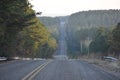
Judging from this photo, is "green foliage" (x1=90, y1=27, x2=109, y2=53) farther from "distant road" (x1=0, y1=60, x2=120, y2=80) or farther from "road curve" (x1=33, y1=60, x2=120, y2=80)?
"road curve" (x1=33, y1=60, x2=120, y2=80)

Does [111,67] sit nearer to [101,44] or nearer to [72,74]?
[72,74]

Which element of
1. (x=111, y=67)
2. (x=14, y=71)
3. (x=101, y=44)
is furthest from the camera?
(x=101, y=44)

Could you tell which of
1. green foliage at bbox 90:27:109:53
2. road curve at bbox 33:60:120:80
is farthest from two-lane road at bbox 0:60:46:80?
green foliage at bbox 90:27:109:53

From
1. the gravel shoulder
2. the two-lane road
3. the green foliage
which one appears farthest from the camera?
the green foliage

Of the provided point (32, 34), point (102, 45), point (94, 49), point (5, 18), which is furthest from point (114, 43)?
point (5, 18)

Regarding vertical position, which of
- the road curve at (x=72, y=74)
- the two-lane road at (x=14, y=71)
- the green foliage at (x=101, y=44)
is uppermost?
the green foliage at (x=101, y=44)

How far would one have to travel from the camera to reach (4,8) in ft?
135

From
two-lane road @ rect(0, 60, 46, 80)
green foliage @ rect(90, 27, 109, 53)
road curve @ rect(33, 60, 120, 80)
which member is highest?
green foliage @ rect(90, 27, 109, 53)

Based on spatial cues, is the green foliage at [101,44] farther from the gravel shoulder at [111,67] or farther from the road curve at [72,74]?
the road curve at [72,74]

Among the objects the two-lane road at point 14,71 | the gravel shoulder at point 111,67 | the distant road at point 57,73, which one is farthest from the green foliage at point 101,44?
Result: the distant road at point 57,73

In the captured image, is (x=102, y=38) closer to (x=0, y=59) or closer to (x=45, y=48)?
(x=45, y=48)

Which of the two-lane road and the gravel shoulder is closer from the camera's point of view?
the two-lane road

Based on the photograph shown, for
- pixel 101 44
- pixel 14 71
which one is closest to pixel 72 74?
pixel 14 71

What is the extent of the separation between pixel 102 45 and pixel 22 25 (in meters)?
63.2
